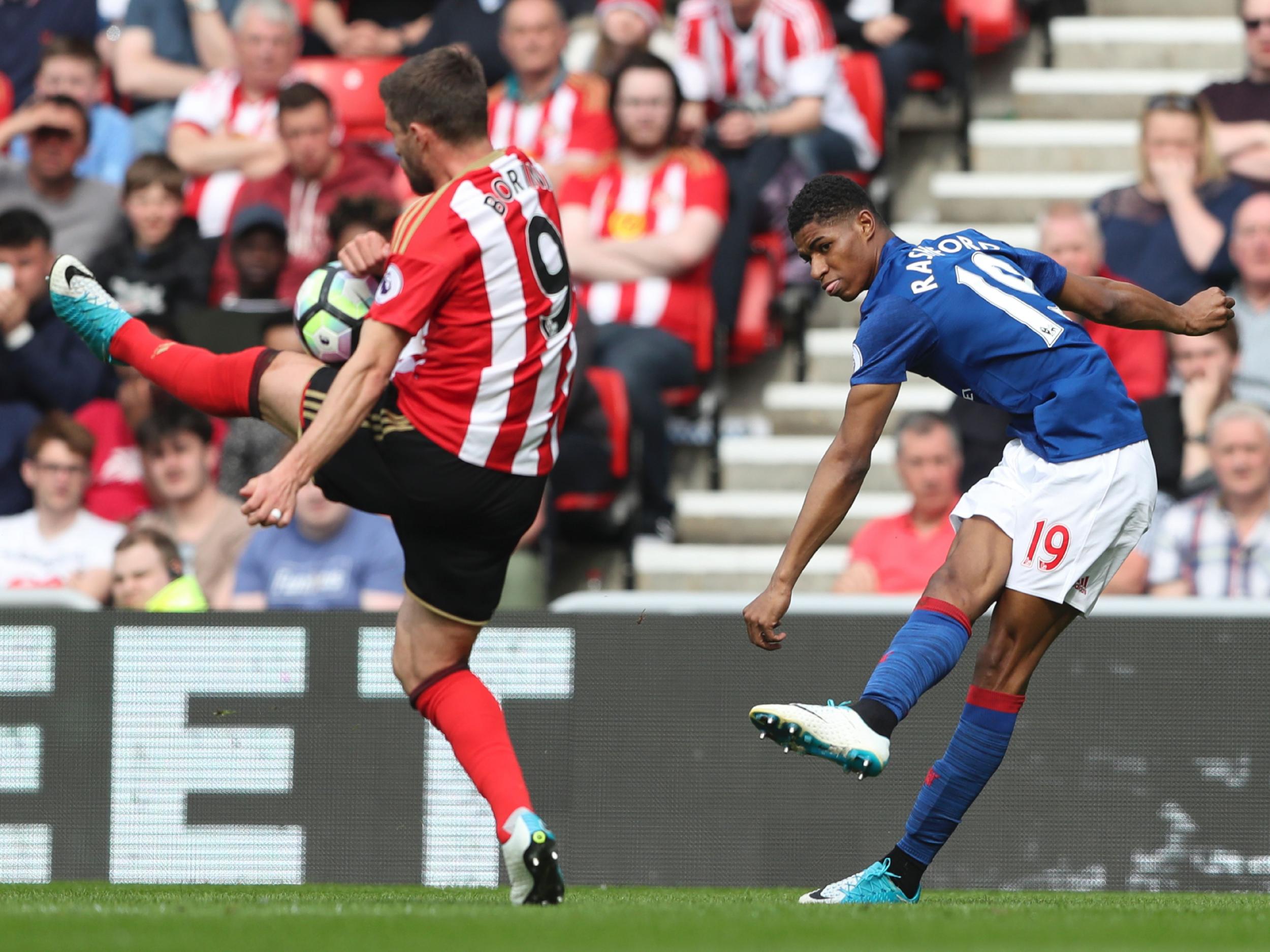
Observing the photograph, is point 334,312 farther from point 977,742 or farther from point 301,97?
point 301,97

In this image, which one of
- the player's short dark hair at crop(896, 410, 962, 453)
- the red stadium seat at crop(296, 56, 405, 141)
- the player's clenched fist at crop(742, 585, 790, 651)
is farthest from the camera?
the red stadium seat at crop(296, 56, 405, 141)

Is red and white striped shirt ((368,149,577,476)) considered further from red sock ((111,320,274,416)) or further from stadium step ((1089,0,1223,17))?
stadium step ((1089,0,1223,17))

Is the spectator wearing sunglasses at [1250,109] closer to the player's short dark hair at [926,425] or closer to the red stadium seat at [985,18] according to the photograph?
the red stadium seat at [985,18]

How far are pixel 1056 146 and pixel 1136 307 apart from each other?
17.7 feet

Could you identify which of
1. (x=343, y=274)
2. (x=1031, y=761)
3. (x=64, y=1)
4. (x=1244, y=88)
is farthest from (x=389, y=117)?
(x=64, y=1)

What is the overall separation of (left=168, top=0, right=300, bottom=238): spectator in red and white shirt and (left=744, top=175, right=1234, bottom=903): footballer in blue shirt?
242 inches

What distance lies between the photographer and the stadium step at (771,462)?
9.67 meters

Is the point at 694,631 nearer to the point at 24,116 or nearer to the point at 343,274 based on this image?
the point at 343,274

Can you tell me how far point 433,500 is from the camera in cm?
532

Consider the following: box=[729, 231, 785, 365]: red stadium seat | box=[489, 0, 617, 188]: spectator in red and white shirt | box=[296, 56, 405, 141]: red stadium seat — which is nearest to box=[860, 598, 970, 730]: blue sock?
box=[729, 231, 785, 365]: red stadium seat

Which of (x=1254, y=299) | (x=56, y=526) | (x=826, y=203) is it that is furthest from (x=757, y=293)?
(x=826, y=203)

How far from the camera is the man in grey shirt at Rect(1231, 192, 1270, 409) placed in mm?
8586

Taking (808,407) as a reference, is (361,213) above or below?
above

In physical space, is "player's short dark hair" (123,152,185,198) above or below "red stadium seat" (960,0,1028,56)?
below
